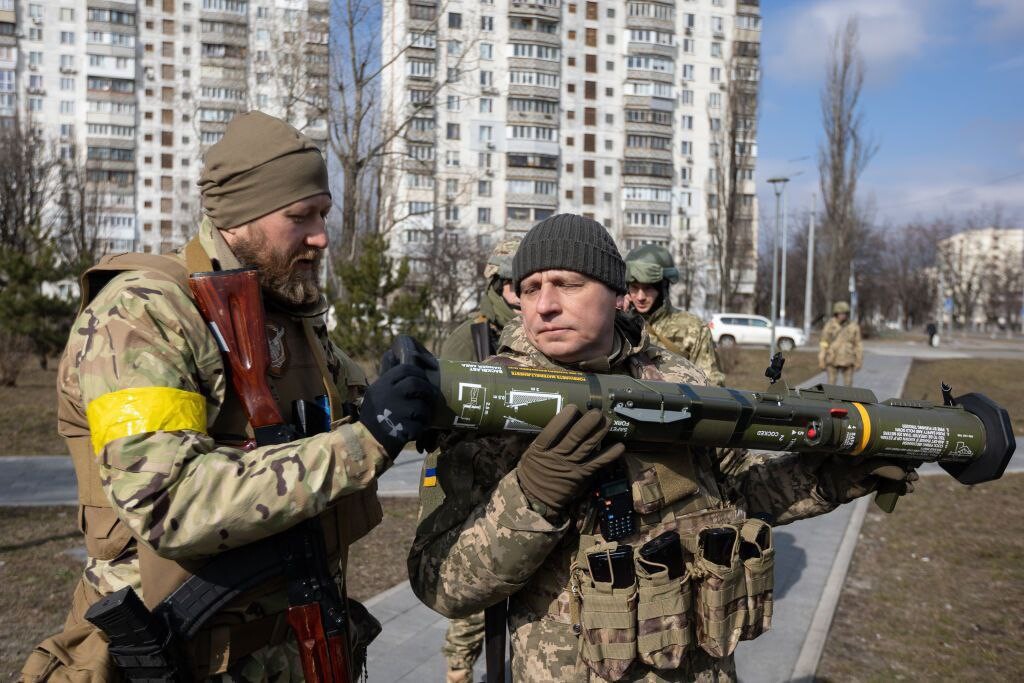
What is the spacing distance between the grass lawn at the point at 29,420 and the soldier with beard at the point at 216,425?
8.54 metres

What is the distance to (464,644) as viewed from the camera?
12.4ft

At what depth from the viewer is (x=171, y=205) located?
1813 inches

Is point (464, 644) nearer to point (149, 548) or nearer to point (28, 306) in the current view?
point (149, 548)

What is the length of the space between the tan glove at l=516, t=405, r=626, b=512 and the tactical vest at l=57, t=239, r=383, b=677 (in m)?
0.62

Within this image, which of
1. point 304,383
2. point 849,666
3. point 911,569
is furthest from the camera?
point 911,569

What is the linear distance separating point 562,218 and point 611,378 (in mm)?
491

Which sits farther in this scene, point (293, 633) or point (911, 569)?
point (911, 569)

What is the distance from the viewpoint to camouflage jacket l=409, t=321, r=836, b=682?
1.85 meters

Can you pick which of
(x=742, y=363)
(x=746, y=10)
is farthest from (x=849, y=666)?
(x=746, y=10)

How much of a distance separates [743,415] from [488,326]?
2089 millimetres

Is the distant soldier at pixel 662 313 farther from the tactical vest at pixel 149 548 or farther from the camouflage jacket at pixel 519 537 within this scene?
the tactical vest at pixel 149 548

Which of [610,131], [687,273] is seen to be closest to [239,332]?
[687,273]

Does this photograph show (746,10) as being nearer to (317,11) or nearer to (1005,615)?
(317,11)

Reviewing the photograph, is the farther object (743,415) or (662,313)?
(662,313)
